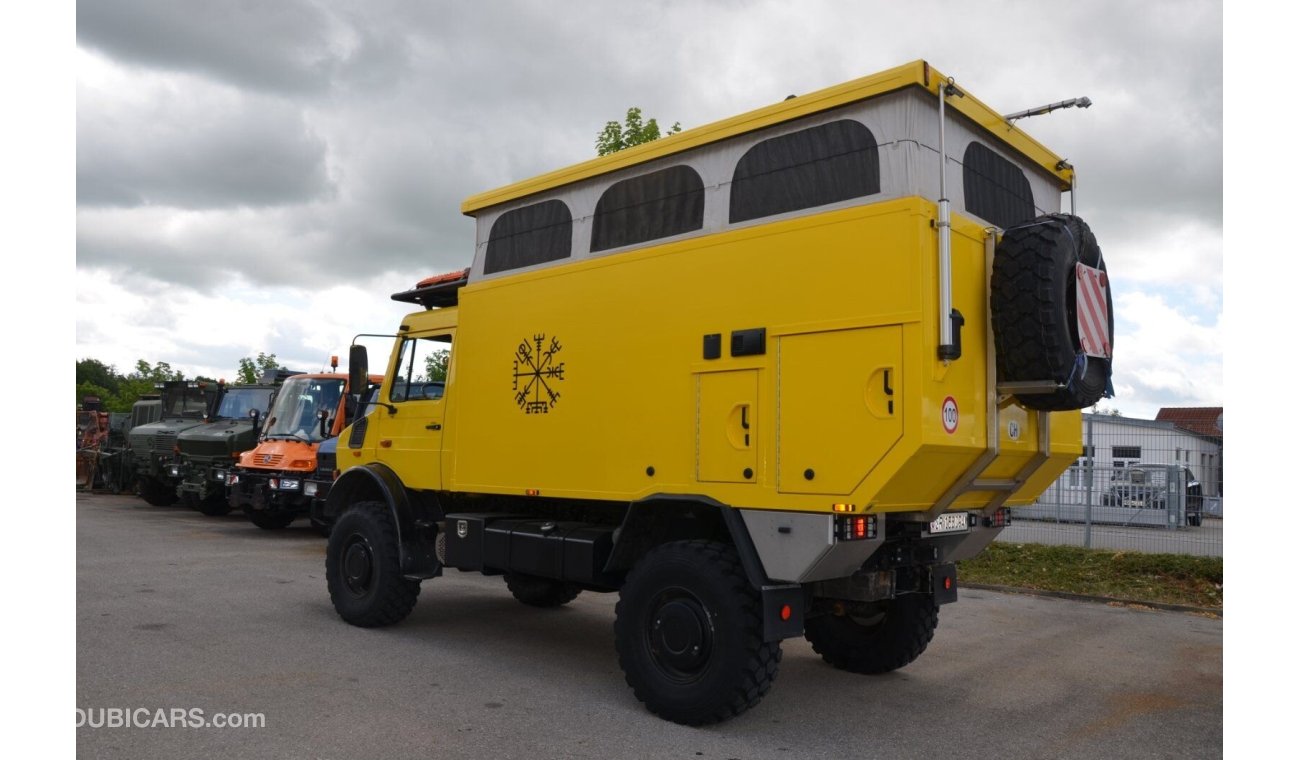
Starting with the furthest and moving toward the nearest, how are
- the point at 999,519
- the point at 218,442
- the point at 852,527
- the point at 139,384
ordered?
the point at 139,384 → the point at 218,442 → the point at 999,519 → the point at 852,527

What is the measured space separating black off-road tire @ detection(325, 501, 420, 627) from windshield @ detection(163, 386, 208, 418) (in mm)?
14177

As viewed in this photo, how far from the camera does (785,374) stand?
533cm

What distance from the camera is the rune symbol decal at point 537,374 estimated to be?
673 cm

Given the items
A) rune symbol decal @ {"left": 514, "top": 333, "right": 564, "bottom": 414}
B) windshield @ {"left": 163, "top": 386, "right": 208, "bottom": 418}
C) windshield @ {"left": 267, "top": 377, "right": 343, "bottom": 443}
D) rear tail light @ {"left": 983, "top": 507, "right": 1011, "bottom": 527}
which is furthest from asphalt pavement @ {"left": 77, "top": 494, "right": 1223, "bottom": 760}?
windshield @ {"left": 163, "top": 386, "right": 208, "bottom": 418}

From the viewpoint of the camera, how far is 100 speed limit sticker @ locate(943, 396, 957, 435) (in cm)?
491

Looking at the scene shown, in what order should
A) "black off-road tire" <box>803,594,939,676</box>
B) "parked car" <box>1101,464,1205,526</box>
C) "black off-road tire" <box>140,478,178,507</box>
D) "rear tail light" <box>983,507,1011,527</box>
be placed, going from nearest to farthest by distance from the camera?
"rear tail light" <box>983,507,1011,527</box> < "black off-road tire" <box>803,594,939,676</box> < "parked car" <box>1101,464,1205,526</box> < "black off-road tire" <box>140,478,178,507</box>

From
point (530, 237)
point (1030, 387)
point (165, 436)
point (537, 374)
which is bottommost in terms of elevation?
point (165, 436)

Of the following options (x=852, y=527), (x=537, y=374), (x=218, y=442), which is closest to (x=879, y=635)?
(x=852, y=527)

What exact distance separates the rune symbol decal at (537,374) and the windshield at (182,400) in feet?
52.6

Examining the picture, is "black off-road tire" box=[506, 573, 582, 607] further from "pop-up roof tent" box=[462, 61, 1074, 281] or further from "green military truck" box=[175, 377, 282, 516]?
"green military truck" box=[175, 377, 282, 516]

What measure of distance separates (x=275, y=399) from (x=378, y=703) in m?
11.2

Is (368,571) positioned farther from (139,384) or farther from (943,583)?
(139,384)

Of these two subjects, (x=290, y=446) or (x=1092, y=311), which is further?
(x=290, y=446)

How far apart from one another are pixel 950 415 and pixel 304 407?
1260cm
